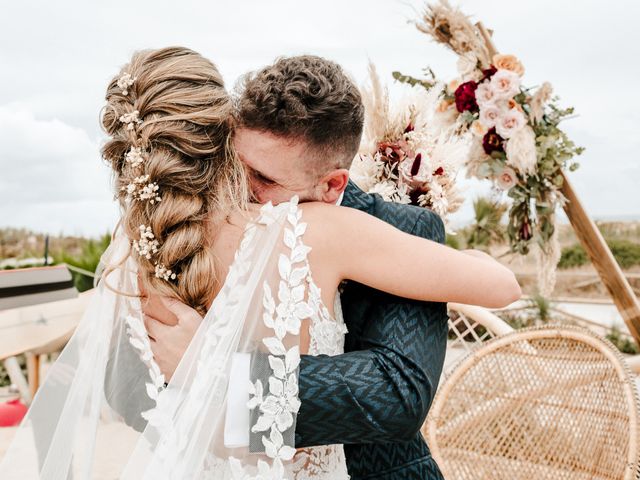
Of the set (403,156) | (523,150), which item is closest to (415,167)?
(403,156)

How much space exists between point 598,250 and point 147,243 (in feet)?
10.3

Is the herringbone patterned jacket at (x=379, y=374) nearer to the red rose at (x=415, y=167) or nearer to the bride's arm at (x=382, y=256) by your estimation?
the bride's arm at (x=382, y=256)

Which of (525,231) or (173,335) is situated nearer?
(173,335)

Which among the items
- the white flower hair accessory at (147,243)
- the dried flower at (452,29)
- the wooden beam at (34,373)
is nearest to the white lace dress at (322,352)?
the white flower hair accessory at (147,243)

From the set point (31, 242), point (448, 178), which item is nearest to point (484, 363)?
point (448, 178)

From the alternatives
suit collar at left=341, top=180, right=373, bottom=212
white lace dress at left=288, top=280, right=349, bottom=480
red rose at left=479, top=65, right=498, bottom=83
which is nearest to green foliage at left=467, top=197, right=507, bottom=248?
red rose at left=479, top=65, right=498, bottom=83

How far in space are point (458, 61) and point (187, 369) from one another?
9.53 ft

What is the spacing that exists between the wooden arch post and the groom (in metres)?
2.57

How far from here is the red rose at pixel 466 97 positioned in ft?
12.1

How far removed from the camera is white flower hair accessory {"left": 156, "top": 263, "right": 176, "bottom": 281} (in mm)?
1335

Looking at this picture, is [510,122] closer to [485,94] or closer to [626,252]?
[485,94]

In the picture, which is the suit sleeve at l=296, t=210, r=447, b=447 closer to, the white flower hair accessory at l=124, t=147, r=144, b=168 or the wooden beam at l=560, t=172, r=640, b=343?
the white flower hair accessory at l=124, t=147, r=144, b=168

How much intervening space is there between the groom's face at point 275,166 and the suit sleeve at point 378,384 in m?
0.34

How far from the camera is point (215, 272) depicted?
54.0 inches
